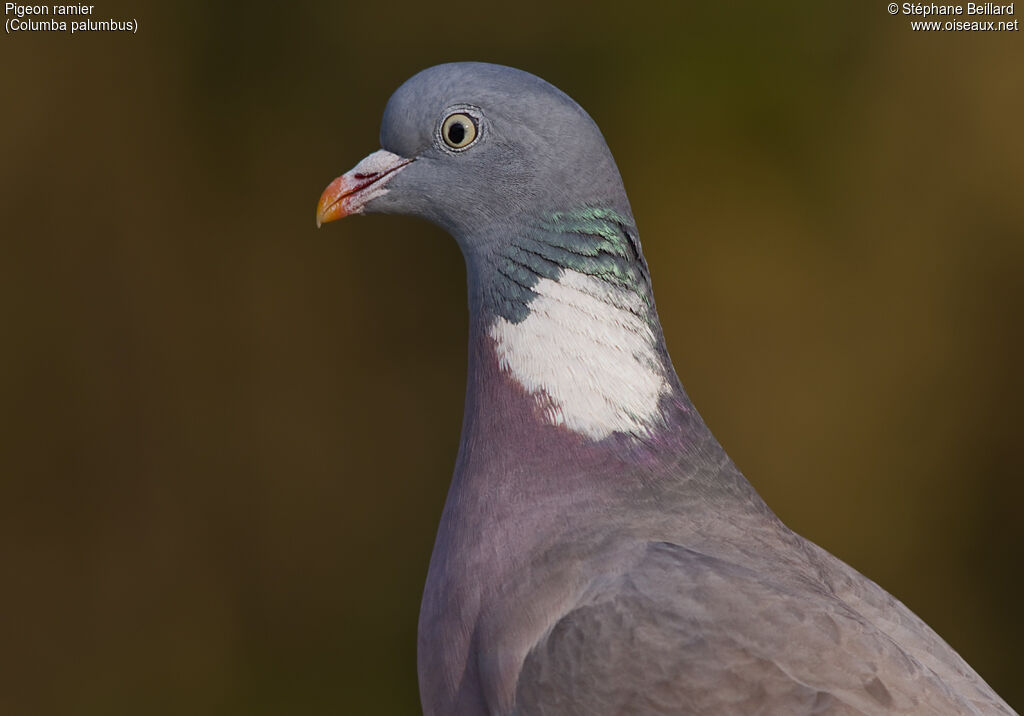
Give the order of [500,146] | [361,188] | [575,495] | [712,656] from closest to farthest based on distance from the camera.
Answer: [712,656] < [575,495] < [500,146] < [361,188]

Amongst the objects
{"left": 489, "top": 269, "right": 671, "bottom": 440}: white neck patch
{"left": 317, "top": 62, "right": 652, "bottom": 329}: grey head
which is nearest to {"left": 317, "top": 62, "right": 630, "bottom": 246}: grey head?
{"left": 317, "top": 62, "right": 652, "bottom": 329}: grey head

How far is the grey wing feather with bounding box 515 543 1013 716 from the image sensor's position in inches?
75.8

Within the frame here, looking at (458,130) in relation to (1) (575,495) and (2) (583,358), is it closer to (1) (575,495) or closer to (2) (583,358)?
(2) (583,358)

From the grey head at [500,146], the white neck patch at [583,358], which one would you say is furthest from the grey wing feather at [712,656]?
the grey head at [500,146]

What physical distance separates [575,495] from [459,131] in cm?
70

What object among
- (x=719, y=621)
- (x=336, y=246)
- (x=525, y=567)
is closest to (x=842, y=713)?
(x=719, y=621)

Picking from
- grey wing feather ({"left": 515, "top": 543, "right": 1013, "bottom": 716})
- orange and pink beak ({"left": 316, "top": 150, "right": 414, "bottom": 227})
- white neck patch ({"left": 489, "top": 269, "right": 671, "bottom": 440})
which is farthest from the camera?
orange and pink beak ({"left": 316, "top": 150, "right": 414, "bottom": 227})

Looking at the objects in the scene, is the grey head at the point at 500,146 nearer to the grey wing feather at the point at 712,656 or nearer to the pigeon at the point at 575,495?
the pigeon at the point at 575,495

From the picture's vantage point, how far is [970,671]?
222 cm

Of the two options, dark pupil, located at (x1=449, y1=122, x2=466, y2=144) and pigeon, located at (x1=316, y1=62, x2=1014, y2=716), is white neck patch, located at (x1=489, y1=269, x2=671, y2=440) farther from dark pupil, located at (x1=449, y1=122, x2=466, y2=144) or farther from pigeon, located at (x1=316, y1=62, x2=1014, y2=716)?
dark pupil, located at (x1=449, y1=122, x2=466, y2=144)

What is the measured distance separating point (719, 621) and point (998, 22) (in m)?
3.38

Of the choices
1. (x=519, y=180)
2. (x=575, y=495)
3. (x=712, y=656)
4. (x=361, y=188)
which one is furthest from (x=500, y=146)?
(x=712, y=656)

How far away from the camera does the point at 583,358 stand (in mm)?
2289

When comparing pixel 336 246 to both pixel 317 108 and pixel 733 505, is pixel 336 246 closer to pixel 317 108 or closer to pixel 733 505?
pixel 317 108
